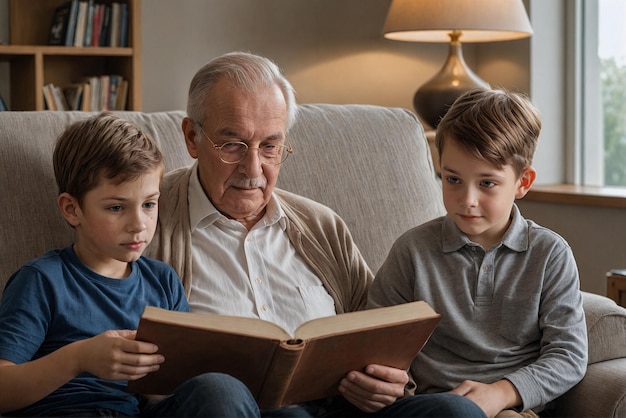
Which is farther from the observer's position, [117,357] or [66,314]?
[66,314]

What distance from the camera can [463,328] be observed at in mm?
1667

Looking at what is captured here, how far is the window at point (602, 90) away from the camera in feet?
12.3

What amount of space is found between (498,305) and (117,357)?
0.72m

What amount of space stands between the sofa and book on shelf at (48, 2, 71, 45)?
1.85 m

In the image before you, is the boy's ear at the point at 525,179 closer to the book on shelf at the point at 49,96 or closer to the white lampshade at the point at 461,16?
the white lampshade at the point at 461,16

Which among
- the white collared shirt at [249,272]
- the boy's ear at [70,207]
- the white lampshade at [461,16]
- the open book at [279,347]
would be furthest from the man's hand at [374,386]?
the white lampshade at [461,16]

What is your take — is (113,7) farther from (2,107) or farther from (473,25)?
(473,25)

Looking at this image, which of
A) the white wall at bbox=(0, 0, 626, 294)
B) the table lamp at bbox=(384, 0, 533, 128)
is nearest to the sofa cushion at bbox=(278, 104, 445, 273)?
the table lamp at bbox=(384, 0, 533, 128)

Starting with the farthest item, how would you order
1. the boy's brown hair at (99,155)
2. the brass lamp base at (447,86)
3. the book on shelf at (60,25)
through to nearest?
1. the book on shelf at (60,25)
2. the brass lamp base at (447,86)
3. the boy's brown hair at (99,155)

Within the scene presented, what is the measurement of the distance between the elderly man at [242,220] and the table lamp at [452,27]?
5.34 feet

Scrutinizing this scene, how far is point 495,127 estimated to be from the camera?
1638 mm

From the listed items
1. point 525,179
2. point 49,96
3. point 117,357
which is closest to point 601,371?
point 525,179

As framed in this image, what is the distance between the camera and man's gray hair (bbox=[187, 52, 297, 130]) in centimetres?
178

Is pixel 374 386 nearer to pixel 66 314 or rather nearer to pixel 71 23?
pixel 66 314
